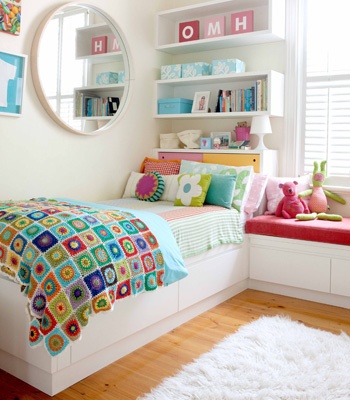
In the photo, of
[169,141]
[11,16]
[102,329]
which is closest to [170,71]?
[169,141]

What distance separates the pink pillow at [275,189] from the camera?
352 cm

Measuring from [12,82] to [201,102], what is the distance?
5.31 ft

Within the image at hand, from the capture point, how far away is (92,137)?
346cm

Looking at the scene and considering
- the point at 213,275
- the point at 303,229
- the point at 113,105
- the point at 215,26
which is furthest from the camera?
the point at 215,26

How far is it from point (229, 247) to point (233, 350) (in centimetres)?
98

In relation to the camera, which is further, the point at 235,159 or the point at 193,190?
the point at 235,159

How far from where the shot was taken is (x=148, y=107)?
399cm

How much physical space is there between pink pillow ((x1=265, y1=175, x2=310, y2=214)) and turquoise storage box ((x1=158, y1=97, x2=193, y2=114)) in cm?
99

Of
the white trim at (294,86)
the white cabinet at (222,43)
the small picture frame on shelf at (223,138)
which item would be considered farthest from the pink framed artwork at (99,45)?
the white trim at (294,86)

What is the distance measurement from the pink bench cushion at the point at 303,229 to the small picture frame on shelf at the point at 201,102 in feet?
3.52

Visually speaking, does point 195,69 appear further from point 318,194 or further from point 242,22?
point 318,194

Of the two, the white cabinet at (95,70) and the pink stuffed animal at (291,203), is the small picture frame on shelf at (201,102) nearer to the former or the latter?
the white cabinet at (95,70)

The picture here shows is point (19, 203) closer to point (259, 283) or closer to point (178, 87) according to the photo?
point (259, 283)

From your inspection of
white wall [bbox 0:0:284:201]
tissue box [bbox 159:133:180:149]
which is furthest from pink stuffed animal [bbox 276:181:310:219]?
tissue box [bbox 159:133:180:149]
